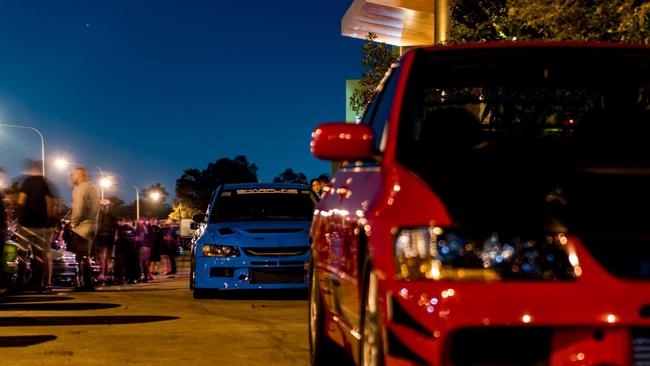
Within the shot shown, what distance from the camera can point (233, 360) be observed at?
8961mm

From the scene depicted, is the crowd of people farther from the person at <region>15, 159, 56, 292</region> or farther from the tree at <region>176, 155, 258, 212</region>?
the tree at <region>176, 155, 258, 212</region>

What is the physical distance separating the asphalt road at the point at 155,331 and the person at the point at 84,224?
247cm

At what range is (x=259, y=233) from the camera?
15562 mm

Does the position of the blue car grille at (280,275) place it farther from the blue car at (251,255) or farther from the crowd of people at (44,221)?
the crowd of people at (44,221)

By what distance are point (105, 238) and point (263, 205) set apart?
6785 mm

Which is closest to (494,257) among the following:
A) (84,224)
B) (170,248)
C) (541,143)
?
(541,143)

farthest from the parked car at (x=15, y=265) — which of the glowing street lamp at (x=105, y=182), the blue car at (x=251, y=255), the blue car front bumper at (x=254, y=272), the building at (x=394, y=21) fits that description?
the glowing street lamp at (x=105, y=182)

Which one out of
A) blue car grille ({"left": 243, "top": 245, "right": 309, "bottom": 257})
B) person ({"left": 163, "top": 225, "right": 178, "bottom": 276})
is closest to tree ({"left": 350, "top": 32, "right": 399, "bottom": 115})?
person ({"left": 163, "top": 225, "right": 178, "bottom": 276})

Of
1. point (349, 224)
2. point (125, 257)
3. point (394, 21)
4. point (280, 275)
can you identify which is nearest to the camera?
point (349, 224)

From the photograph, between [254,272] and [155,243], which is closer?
[254,272]

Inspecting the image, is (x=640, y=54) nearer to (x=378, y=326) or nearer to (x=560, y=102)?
(x=560, y=102)

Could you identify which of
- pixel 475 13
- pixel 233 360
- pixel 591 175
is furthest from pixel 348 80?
pixel 591 175

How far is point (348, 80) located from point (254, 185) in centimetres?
4984

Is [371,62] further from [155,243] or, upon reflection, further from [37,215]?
[37,215]
